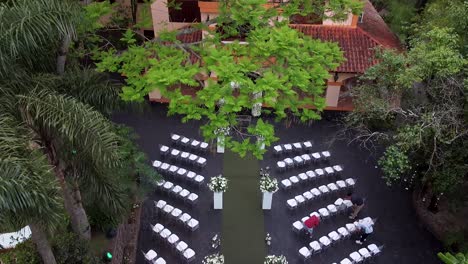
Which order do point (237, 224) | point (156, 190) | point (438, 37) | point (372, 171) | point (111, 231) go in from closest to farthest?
point (438, 37)
point (111, 231)
point (237, 224)
point (156, 190)
point (372, 171)

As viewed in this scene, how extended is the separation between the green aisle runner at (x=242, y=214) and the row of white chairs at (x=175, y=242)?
113cm

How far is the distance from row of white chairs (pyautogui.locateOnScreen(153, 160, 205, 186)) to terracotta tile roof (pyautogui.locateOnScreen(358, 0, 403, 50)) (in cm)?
970

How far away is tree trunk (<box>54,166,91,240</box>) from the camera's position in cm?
994

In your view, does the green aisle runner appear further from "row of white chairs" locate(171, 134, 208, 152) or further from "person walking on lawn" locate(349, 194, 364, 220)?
"person walking on lawn" locate(349, 194, 364, 220)

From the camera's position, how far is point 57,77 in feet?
28.8

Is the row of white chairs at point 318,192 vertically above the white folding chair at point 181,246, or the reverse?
the row of white chairs at point 318,192

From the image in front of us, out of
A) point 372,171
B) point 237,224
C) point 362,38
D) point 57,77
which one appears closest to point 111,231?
point 237,224

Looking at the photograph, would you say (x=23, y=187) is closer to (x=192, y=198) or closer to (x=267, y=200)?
(x=192, y=198)

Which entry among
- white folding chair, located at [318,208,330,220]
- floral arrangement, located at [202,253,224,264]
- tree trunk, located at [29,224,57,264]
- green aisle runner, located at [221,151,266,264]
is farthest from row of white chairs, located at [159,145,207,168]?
tree trunk, located at [29,224,57,264]

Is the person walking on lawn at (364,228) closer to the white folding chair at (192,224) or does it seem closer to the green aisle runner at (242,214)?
the green aisle runner at (242,214)

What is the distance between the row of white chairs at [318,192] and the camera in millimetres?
14606

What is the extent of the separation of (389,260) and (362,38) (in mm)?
9266

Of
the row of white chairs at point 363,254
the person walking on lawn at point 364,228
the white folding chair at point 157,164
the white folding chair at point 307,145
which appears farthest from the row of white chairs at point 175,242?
the white folding chair at point 307,145

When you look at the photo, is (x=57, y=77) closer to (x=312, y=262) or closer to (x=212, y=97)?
(x=212, y=97)
